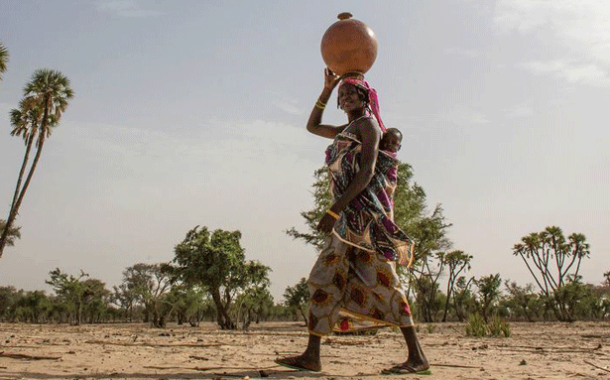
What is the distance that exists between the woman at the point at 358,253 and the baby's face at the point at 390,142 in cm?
20

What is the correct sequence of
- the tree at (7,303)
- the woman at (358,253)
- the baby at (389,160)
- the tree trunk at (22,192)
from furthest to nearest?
1. the tree at (7,303)
2. the tree trunk at (22,192)
3. the baby at (389,160)
4. the woman at (358,253)

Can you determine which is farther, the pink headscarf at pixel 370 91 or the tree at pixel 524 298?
the tree at pixel 524 298

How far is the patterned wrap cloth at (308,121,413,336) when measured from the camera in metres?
3.98

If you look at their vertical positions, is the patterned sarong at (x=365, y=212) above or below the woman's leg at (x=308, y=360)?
above

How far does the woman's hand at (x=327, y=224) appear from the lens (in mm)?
3934

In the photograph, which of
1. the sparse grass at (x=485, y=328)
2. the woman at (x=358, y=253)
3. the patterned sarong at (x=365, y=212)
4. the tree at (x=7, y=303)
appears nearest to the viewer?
the woman at (x=358, y=253)

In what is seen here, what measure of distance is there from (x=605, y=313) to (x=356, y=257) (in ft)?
235

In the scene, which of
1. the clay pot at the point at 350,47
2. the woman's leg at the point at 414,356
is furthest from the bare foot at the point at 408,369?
the clay pot at the point at 350,47

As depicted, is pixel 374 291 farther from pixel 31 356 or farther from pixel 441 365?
pixel 31 356

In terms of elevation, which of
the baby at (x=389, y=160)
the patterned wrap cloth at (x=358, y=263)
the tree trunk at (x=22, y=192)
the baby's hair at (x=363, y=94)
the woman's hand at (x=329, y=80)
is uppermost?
the tree trunk at (x=22, y=192)

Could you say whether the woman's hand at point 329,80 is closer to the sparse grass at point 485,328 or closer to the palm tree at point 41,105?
the sparse grass at point 485,328

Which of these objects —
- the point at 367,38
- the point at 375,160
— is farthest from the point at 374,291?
the point at 367,38

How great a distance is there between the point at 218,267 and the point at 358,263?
24623 millimetres

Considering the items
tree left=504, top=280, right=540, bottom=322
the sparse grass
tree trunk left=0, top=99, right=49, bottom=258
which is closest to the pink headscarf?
the sparse grass
